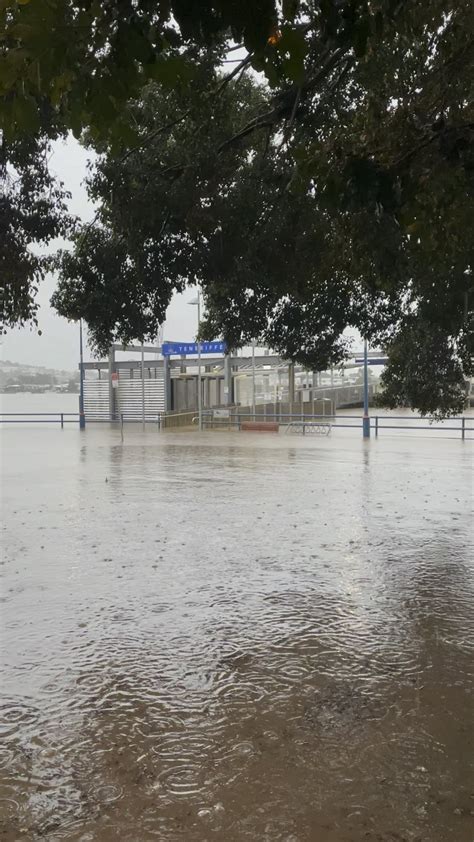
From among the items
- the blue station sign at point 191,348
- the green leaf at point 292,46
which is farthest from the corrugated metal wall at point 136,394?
the green leaf at point 292,46

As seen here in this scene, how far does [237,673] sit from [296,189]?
336 centimetres

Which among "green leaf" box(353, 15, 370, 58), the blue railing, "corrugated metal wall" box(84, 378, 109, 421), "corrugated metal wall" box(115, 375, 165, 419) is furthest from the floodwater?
"corrugated metal wall" box(84, 378, 109, 421)

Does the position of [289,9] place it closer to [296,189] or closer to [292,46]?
[292,46]

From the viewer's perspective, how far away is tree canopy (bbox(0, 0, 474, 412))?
3.93 meters

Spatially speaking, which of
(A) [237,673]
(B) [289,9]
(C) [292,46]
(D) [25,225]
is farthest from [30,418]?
(C) [292,46]

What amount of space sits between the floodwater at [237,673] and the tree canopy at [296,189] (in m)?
2.71

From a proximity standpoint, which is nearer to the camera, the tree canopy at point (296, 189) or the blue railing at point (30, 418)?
the tree canopy at point (296, 189)

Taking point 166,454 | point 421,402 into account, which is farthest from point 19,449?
point 421,402

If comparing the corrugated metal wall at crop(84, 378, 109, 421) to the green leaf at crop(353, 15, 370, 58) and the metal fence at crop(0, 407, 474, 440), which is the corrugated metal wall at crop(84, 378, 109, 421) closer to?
the metal fence at crop(0, 407, 474, 440)

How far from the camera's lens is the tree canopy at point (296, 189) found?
12.9ft

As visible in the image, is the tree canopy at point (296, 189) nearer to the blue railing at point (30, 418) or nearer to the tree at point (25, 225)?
the tree at point (25, 225)

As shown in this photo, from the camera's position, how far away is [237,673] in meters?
4.76

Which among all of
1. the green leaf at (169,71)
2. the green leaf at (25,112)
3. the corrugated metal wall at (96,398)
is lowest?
the corrugated metal wall at (96,398)

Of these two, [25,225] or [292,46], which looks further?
[25,225]
